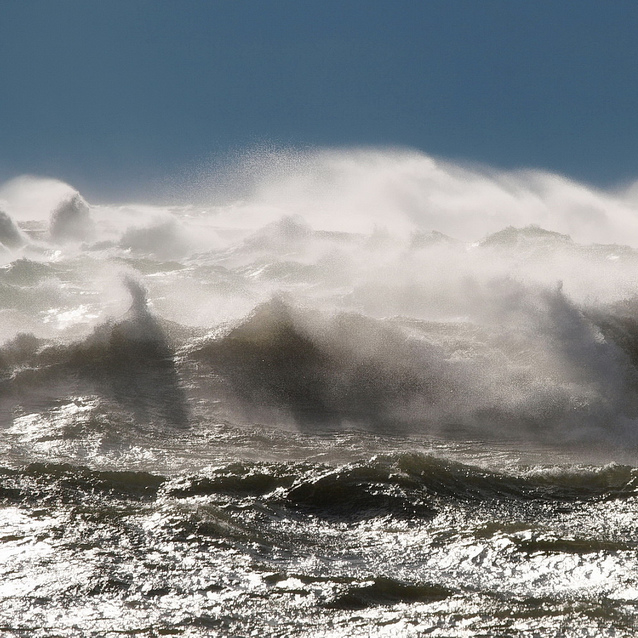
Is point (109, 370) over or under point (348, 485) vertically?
over

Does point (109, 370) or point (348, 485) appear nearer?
point (348, 485)

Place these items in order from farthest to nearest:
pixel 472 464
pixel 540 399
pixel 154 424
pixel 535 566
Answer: pixel 540 399 → pixel 154 424 → pixel 472 464 → pixel 535 566

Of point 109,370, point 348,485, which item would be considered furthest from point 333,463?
point 109,370

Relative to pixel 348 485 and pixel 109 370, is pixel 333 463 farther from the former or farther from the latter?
pixel 109 370

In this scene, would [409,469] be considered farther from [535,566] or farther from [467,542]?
[535,566]

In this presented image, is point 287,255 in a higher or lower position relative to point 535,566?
higher

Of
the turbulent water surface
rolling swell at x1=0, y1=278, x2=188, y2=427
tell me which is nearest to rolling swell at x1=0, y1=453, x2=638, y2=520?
the turbulent water surface

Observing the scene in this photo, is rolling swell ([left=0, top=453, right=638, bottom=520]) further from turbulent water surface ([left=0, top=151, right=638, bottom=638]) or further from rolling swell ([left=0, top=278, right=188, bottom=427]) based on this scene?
rolling swell ([left=0, top=278, right=188, bottom=427])

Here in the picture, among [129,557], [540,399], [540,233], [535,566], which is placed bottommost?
[535,566]

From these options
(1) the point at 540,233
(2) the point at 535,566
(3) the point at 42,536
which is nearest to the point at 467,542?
(2) the point at 535,566

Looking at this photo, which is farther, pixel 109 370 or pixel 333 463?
pixel 109 370

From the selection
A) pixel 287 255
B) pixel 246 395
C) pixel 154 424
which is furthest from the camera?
pixel 287 255

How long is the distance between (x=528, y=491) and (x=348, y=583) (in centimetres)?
347

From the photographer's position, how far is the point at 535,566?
5766 millimetres
